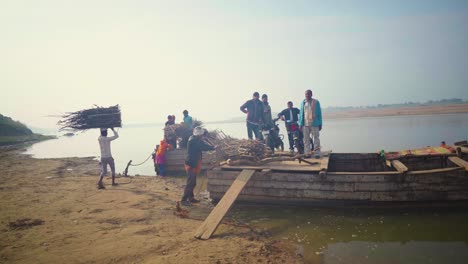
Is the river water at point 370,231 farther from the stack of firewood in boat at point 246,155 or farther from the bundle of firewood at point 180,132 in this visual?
Answer: the bundle of firewood at point 180,132

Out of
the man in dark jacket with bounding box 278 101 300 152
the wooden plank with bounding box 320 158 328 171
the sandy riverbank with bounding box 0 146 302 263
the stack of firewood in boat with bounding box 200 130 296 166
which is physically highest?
the man in dark jacket with bounding box 278 101 300 152

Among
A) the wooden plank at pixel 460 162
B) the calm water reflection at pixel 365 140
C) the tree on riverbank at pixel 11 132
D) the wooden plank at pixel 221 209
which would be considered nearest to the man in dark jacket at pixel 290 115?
the calm water reflection at pixel 365 140

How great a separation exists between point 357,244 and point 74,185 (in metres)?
10.4

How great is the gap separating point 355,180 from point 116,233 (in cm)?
550

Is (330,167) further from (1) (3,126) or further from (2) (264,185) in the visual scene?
(1) (3,126)

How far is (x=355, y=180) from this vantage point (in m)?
6.75

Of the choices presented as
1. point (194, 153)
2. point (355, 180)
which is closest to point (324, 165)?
point (355, 180)

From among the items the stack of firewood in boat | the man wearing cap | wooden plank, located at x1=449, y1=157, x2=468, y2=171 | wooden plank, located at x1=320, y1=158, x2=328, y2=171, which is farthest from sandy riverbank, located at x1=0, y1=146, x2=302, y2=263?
wooden plank, located at x1=449, y1=157, x2=468, y2=171

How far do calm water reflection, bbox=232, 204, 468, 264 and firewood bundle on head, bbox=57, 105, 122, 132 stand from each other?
19.2ft

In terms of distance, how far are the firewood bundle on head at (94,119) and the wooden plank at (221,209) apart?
564 cm

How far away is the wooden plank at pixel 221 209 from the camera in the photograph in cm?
567

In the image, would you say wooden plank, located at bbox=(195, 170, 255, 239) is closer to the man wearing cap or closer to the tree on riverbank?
the man wearing cap

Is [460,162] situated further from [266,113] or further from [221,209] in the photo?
[266,113]

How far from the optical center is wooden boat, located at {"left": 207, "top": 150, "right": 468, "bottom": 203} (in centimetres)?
635
